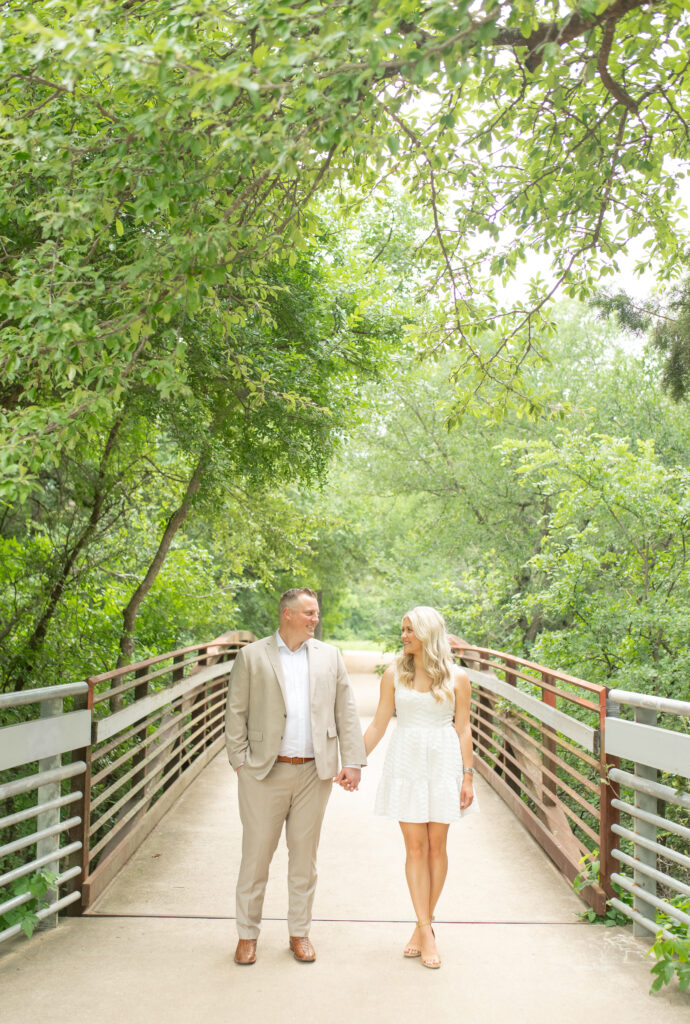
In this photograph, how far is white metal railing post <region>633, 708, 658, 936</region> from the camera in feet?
14.9

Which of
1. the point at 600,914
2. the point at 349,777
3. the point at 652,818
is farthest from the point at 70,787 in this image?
the point at 652,818

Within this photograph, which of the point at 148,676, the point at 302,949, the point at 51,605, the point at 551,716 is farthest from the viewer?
the point at 51,605

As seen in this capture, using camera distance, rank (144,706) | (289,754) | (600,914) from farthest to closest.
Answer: (144,706) < (600,914) < (289,754)

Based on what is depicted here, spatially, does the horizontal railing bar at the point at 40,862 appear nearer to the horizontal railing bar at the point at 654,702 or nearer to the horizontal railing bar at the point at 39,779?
the horizontal railing bar at the point at 39,779

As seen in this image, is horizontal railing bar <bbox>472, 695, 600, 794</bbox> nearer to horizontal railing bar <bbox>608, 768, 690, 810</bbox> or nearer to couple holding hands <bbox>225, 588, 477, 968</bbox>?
horizontal railing bar <bbox>608, 768, 690, 810</bbox>

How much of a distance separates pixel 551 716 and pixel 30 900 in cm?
317

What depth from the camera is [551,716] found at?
6.05 meters

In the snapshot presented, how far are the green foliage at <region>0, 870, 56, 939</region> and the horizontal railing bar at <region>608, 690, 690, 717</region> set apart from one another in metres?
2.78

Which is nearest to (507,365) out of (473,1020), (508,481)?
(473,1020)

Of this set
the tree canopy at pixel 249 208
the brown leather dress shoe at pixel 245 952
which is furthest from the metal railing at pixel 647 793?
the tree canopy at pixel 249 208

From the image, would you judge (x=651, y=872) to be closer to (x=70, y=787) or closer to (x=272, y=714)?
(x=272, y=714)

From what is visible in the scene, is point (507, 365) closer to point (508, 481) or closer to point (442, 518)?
point (508, 481)

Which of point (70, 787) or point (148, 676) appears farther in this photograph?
point (148, 676)

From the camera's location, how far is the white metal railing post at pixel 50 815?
4.61m
